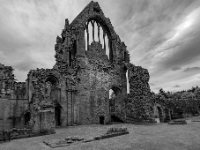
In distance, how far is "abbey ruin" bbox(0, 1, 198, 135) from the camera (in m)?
13.9

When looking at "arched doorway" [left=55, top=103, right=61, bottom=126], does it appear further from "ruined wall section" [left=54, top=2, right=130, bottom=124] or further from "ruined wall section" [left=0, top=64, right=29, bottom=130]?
"ruined wall section" [left=0, top=64, right=29, bottom=130]

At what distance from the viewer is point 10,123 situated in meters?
14.0

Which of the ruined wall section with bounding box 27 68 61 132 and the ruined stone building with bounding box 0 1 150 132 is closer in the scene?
the ruined wall section with bounding box 27 68 61 132

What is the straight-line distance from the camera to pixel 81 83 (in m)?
15.8

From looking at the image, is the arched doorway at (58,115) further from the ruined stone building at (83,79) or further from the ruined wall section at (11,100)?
the ruined wall section at (11,100)

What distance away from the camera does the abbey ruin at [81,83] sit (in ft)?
45.6

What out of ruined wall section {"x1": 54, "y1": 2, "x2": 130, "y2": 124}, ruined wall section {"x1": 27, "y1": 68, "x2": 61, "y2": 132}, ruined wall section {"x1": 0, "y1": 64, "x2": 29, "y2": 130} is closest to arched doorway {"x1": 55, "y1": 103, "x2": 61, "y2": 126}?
ruined wall section {"x1": 54, "y1": 2, "x2": 130, "y2": 124}

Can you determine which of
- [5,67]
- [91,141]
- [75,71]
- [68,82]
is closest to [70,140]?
[91,141]

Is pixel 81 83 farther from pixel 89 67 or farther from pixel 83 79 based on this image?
pixel 89 67

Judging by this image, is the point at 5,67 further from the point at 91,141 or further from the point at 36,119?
the point at 91,141

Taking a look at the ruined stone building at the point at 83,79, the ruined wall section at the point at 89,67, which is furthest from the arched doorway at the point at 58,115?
the ruined wall section at the point at 89,67

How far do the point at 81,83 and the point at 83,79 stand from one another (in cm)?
49

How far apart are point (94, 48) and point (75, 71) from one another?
4020 millimetres

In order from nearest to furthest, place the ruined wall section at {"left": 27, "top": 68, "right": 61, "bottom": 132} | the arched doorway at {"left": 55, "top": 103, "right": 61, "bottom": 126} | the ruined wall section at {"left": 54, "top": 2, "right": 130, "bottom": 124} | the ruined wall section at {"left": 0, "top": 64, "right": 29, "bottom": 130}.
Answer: the ruined wall section at {"left": 27, "top": 68, "right": 61, "bottom": 132}
the ruined wall section at {"left": 0, "top": 64, "right": 29, "bottom": 130}
the arched doorway at {"left": 55, "top": 103, "right": 61, "bottom": 126}
the ruined wall section at {"left": 54, "top": 2, "right": 130, "bottom": 124}
